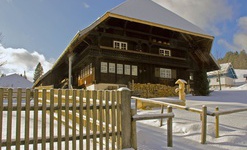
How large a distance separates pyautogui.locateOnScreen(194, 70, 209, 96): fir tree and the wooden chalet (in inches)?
50.0

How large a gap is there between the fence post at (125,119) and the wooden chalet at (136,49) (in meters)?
12.7

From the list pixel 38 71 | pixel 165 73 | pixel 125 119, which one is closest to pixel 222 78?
A: pixel 165 73

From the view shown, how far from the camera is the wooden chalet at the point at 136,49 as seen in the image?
1900cm

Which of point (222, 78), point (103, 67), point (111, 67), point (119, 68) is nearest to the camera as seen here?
point (103, 67)

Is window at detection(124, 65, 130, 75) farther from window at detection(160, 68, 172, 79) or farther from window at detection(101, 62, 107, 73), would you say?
window at detection(160, 68, 172, 79)

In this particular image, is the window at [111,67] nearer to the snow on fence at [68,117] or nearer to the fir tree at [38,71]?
the snow on fence at [68,117]

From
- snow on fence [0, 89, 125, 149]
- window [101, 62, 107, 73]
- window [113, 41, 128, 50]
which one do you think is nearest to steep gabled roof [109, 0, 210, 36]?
window [113, 41, 128, 50]

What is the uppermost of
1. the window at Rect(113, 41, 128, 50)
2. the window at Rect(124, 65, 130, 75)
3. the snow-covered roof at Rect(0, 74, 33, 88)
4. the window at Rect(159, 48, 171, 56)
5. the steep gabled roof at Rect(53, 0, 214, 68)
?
the steep gabled roof at Rect(53, 0, 214, 68)

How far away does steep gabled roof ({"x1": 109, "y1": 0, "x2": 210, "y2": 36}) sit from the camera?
18.1 m

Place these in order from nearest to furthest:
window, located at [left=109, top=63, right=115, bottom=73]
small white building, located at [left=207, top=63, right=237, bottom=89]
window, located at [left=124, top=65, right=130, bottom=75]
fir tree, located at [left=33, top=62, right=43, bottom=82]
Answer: window, located at [left=109, top=63, right=115, bottom=73]
window, located at [left=124, top=65, right=130, bottom=75]
small white building, located at [left=207, top=63, right=237, bottom=89]
fir tree, located at [left=33, top=62, right=43, bottom=82]

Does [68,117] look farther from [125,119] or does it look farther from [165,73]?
[165,73]

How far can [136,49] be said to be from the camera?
21656 mm

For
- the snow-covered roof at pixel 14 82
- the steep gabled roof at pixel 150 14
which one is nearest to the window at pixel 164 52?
the steep gabled roof at pixel 150 14

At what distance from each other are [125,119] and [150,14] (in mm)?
16972
